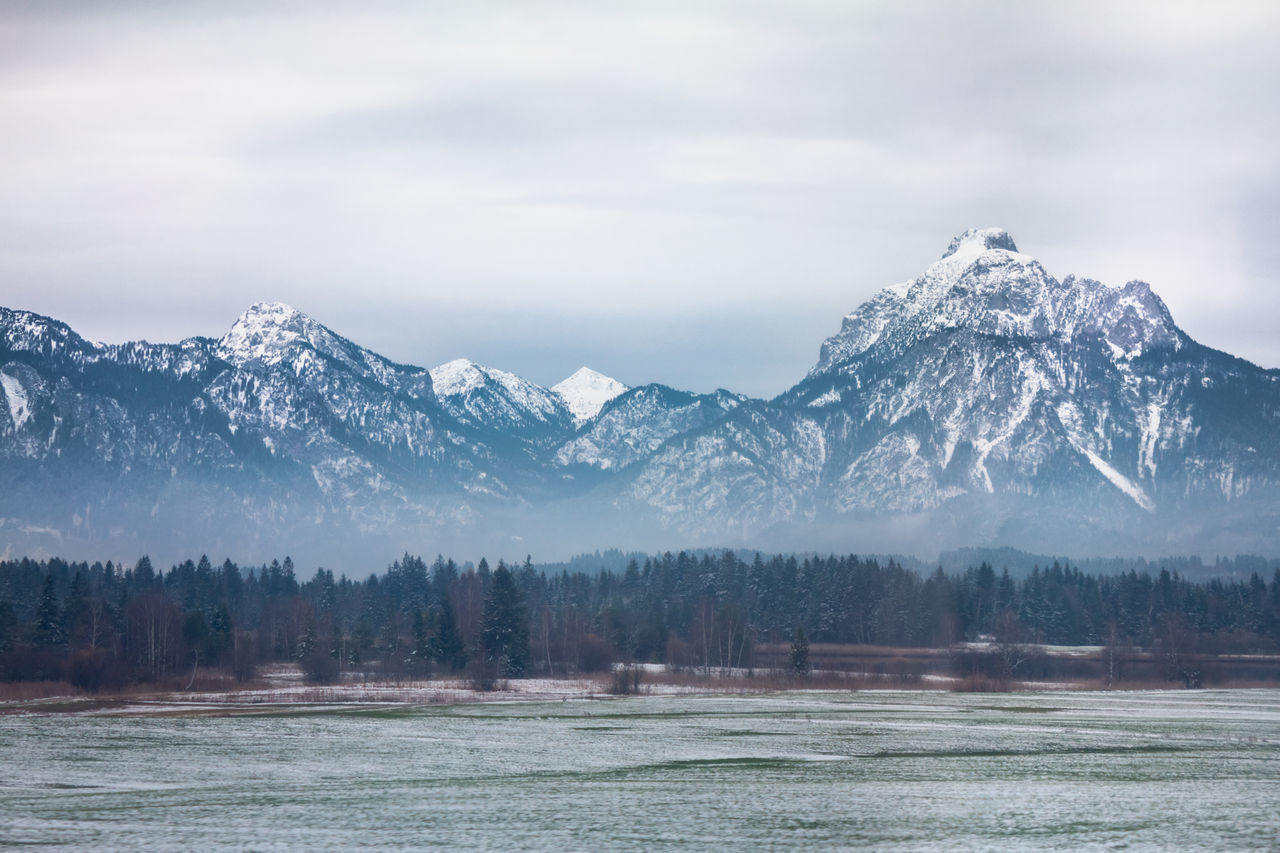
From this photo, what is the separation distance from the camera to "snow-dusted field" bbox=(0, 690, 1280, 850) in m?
62.7

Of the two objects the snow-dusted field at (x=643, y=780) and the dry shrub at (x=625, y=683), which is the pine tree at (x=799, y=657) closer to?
the dry shrub at (x=625, y=683)

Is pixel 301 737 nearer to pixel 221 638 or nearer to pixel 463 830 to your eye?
pixel 463 830

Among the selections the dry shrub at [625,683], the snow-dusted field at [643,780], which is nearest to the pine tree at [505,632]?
the dry shrub at [625,683]

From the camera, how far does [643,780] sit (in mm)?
81500

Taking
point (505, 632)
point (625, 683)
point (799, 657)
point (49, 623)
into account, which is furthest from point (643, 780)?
point (49, 623)

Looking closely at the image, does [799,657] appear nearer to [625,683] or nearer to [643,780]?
[625,683]

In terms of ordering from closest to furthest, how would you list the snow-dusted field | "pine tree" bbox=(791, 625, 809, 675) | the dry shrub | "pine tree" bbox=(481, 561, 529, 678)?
the snow-dusted field → the dry shrub → "pine tree" bbox=(791, 625, 809, 675) → "pine tree" bbox=(481, 561, 529, 678)

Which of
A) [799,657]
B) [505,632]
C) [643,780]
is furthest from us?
[505,632]

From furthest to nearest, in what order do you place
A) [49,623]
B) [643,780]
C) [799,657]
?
[799,657] < [49,623] < [643,780]

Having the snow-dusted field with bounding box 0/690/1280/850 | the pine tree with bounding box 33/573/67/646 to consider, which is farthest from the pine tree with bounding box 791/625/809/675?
the pine tree with bounding box 33/573/67/646

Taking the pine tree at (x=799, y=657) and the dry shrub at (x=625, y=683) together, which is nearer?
the dry shrub at (x=625, y=683)

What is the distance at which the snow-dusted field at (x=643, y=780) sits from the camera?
62.7 m

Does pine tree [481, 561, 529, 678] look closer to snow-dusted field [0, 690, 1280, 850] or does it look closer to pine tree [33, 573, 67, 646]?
pine tree [33, 573, 67, 646]

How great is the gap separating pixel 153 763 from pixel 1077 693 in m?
122
